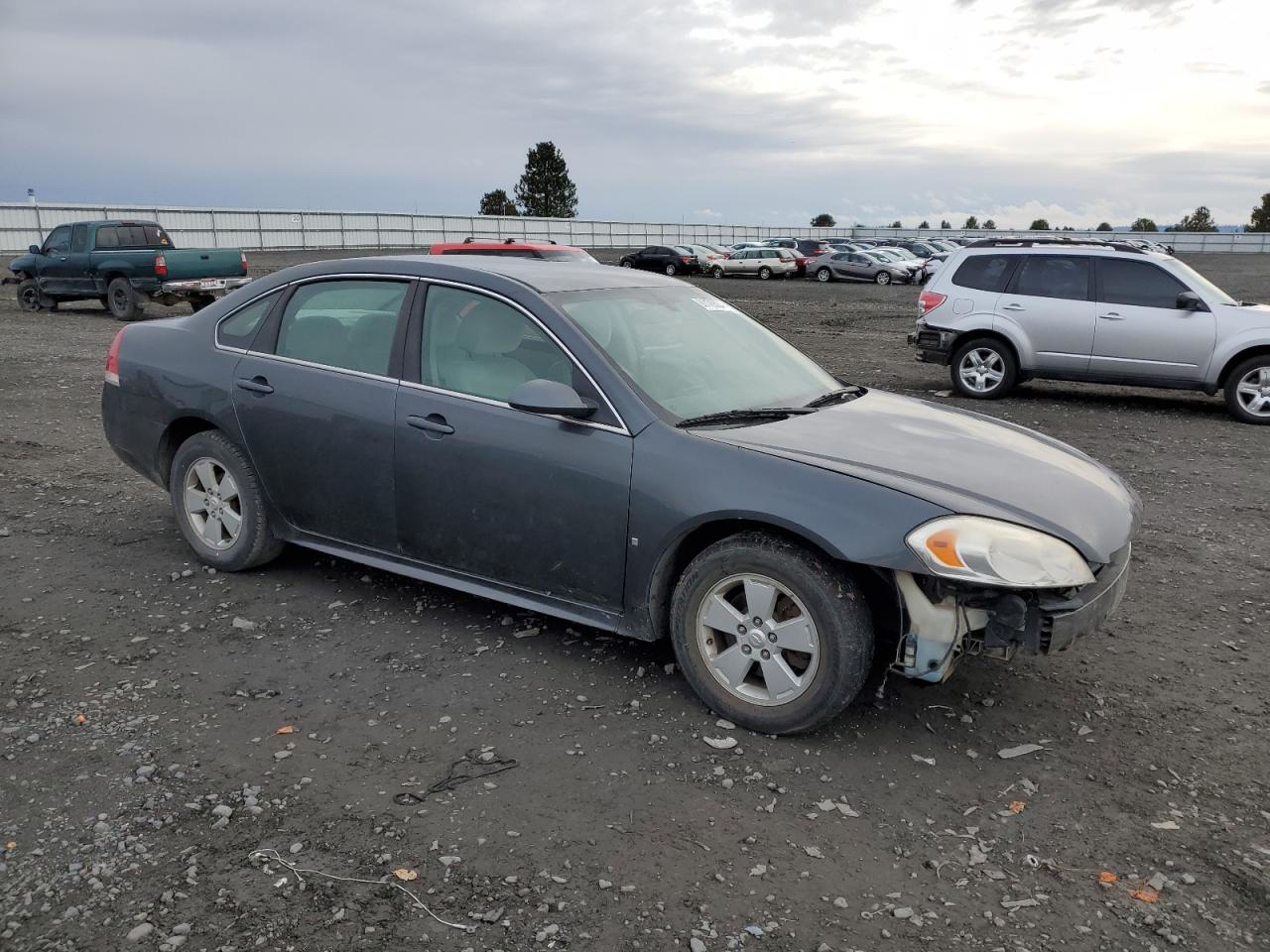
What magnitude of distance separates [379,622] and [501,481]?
1.10 m

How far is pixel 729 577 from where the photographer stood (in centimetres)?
373

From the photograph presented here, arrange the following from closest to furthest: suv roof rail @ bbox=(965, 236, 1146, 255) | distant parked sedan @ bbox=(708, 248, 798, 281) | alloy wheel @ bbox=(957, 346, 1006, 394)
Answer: suv roof rail @ bbox=(965, 236, 1146, 255) < alloy wheel @ bbox=(957, 346, 1006, 394) < distant parked sedan @ bbox=(708, 248, 798, 281)

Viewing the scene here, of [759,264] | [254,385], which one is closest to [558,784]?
[254,385]

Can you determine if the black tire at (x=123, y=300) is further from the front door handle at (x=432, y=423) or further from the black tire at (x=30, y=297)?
the front door handle at (x=432, y=423)

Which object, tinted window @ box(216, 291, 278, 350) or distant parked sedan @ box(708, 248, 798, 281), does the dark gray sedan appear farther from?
distant parked sedan @ box(708, 248, 798, 281)

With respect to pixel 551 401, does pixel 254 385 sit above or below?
below

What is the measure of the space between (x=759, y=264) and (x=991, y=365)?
3267cm

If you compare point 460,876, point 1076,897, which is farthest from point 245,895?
point 1076,897

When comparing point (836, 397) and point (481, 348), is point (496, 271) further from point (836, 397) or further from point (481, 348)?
point (836, 397)

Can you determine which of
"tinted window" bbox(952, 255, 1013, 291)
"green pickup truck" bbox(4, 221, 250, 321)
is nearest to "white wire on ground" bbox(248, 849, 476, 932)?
"tinted window" bbox(952, 255, 1013, 291)

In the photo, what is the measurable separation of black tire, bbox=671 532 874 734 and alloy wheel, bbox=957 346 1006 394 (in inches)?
363

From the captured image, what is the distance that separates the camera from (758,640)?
3729 mm

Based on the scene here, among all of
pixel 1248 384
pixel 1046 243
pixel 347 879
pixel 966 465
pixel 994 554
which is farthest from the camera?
pixel 1046 243

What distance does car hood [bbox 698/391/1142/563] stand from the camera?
3.60 metres
